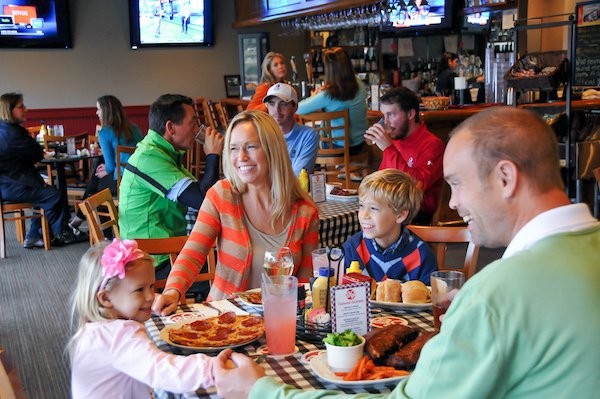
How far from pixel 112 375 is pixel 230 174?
3.56ft

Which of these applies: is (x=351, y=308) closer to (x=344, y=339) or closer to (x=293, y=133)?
(x=344, y=339)

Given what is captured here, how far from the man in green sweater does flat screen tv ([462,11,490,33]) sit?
339 inches

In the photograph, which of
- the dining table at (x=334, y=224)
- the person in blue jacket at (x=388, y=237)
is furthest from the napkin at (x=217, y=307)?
the dining table at (x=334, y=224)

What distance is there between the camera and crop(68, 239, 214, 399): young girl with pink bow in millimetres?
1992

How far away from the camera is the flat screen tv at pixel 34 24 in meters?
9.79

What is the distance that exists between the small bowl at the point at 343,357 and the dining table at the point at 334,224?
2.08 m

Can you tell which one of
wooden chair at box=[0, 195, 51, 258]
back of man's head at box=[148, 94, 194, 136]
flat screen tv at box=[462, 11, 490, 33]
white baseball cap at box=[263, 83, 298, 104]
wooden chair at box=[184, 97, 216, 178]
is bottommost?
wooden chair at box=[0, 195, 51, 258]

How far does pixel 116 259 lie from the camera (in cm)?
212

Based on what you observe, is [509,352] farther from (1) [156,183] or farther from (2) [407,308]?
(1) [156,183]

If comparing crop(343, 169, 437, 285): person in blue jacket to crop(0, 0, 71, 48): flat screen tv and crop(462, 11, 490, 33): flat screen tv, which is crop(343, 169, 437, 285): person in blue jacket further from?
crop(0, 0, 71, 48): flat screen tv

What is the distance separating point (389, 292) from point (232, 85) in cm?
918

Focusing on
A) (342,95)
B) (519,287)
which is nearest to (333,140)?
(342,95)

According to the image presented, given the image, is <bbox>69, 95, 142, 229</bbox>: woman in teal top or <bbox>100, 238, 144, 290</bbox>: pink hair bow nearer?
<bbox>100, 238, 144, 290</bbox>: pink hair bow

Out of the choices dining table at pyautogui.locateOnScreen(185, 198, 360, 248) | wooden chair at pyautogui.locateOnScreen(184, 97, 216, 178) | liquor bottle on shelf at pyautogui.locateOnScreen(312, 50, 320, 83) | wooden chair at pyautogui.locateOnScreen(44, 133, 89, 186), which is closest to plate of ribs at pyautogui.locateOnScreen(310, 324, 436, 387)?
dining table at pyautogui.locateOnScreen(185, 198, 360, 248)
